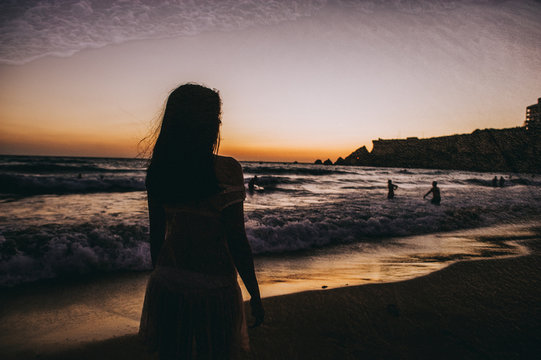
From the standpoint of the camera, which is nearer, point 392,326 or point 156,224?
point 156,224

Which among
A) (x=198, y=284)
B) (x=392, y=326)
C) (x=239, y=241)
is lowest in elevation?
(x=392, y=326)

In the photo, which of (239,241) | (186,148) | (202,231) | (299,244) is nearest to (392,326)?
(239,241)

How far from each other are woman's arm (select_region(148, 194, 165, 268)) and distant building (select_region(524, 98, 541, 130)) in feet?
394

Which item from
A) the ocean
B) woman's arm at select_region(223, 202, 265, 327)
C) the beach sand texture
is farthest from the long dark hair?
the ocean

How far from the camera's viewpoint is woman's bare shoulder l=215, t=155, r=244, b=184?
52.2 inches

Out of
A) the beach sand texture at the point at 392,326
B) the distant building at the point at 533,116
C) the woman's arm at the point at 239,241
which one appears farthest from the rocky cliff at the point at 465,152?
the woman's arm at the point at 239,241

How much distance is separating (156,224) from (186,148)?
47 centimetres

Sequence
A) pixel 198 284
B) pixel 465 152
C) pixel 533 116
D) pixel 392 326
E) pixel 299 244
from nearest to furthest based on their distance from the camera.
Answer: pixel 198 284 → pixel 392 326 → pixel 299 244 → pixel 533 116 → pixel 465 152

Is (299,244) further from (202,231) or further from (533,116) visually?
(533,116)

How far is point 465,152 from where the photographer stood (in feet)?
331

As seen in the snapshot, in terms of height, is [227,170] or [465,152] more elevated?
[465,152]

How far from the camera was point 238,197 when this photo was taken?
1.36 m

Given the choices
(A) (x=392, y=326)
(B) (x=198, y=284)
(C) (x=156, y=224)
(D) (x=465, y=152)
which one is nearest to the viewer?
(B) (x=198, y=284)

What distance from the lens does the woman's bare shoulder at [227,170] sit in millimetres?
1325
